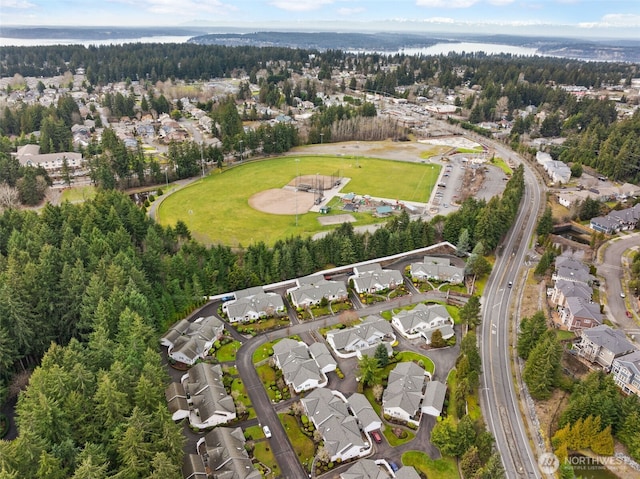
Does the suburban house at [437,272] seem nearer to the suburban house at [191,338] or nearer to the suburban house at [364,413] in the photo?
the suburban house at [364,413]

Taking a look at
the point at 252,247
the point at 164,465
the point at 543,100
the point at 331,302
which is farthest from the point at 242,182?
the point at 543,100

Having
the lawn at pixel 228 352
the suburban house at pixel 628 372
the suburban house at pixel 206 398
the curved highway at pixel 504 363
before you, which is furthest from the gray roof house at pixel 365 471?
the suburban house at pixel 628 372

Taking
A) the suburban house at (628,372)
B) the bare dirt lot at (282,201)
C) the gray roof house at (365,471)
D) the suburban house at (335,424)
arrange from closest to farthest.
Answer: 1. the gray roof house at (365,471)
2. the suburban house at (335,424)
3. the suburban house at (628,372)
4. the bare dirt lot at (282,201)

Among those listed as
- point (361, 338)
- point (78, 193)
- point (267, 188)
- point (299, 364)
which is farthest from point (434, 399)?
point (78, 193)

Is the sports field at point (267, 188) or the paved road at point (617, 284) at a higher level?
the paved road at point (617, 284)

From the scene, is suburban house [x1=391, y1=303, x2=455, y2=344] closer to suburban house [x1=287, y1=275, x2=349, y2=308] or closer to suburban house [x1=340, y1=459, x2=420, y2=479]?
suburban house [x1=287, y1=275, x2=349, y2=308]
